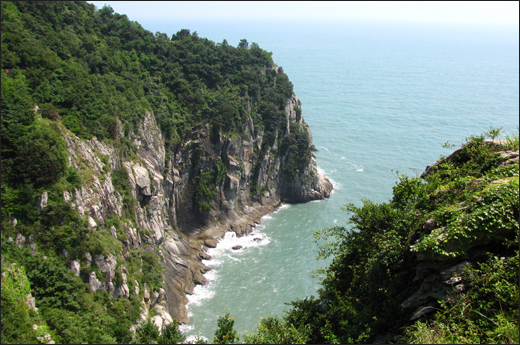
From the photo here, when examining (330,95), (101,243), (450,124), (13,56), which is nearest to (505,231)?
(101,243)

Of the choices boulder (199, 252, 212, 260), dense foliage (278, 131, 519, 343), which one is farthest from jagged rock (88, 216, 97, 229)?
boulder (199, 252, 212, 260)

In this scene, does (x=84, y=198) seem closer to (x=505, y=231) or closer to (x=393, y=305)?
(x=393, y=305)

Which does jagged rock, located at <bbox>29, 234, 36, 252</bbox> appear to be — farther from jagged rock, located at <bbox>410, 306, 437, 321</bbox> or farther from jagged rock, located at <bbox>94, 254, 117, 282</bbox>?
jagged rock, located at <bbox>410, 306, 437, 321</bbox>

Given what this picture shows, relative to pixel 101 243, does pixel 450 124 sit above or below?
above

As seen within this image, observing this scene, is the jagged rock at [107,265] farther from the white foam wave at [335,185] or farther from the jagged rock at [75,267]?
the white foam wave at [335,185]

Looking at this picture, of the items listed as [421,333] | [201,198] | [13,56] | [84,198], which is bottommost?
[201,198]

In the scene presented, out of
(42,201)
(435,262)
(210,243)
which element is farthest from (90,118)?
(435,262)

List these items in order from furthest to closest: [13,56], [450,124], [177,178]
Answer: [450,124] < [177,178] < [13,56]
